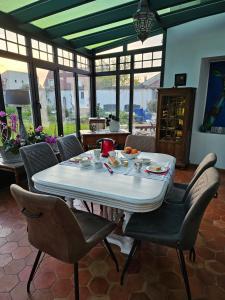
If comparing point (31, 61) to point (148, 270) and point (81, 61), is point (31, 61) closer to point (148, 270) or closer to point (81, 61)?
point (81, 61)

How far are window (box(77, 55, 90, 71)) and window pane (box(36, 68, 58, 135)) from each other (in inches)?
40.0

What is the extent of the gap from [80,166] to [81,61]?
3752mm

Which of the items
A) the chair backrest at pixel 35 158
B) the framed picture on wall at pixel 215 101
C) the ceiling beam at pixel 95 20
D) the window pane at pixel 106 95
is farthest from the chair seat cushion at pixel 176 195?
the window pane at pixel 106 95

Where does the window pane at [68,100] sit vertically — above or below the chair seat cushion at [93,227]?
above

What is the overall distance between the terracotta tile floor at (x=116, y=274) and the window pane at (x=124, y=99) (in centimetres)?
348

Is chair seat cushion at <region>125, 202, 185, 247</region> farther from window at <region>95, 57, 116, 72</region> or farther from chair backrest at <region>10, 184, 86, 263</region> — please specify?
window at <region>95, 57, 116, 72</region>

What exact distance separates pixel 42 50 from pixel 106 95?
2.00 m

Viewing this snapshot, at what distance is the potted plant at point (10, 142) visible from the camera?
9.11ft

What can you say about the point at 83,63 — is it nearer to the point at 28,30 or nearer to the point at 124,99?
the point at 124,99

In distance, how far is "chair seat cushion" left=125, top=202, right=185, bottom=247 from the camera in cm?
135

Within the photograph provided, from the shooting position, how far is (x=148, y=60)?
4426 millimetres

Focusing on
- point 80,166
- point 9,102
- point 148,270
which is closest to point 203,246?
point 148,270

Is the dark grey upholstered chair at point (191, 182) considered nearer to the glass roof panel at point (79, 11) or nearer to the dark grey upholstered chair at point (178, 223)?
the dark grey upholstered chair at point (178, 223)

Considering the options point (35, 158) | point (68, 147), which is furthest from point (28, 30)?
point (35, 158)
